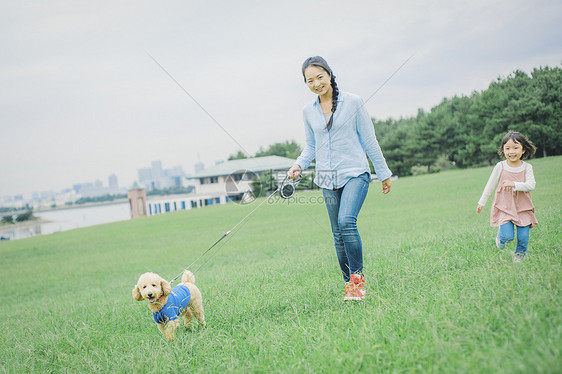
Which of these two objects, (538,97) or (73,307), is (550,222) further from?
(538,97)

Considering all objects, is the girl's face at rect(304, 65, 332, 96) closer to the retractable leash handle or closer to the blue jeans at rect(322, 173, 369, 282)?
the blue jeans at rect(322, 173, 369, 282)

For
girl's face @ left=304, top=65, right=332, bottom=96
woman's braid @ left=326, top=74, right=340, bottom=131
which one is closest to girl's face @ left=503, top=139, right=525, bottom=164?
woman's braid @ left=326, top=74, right=340, bottom=131

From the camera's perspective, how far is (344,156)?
11.7ft

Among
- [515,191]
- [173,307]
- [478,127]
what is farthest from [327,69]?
[478,127]

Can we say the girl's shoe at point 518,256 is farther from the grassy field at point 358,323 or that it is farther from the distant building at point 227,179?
the distant building at point 227,179

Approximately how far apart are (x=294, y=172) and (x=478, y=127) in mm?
40461

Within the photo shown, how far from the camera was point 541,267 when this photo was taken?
2908 mm

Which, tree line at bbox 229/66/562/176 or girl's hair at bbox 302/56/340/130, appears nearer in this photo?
girl's hair at bbox 302/56/340/130

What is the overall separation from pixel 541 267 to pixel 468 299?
2.79 ft

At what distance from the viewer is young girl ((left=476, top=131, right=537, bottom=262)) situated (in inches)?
150

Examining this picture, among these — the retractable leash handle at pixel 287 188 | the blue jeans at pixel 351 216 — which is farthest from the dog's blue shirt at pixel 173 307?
the blue jeans at pixel 351 216

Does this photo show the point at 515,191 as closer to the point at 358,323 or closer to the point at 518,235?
the point at 518,235

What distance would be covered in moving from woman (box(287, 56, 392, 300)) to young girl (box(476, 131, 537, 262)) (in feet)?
4.41

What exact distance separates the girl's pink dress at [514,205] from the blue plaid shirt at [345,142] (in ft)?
4.55
